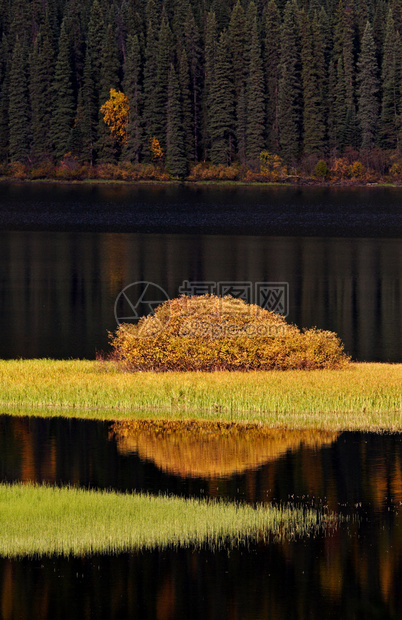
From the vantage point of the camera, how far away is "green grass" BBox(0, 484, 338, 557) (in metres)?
16.0

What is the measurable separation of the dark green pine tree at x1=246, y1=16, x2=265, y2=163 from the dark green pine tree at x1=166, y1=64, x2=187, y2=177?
9.14 meters

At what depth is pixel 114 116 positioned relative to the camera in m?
166

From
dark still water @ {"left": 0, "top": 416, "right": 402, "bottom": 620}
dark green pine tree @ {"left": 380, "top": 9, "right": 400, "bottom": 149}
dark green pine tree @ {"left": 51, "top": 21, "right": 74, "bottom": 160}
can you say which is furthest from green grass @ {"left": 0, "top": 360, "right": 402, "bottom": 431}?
dark green pine tree @ {"left": 51, "top": 21, "right": 74, "bottom": 160}

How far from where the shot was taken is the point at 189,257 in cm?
7156

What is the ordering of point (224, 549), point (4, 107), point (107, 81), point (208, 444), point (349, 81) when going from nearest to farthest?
point (224, 549)
point (208, 444)
point (349, 81)
point (107, 81)
point (4, 107)

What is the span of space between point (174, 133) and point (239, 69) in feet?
48.2

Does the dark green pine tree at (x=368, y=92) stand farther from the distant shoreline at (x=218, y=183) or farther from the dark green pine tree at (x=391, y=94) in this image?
the distant shoreline at (x=218, y=183)

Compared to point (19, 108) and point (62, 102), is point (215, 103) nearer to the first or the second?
point (62, 102)

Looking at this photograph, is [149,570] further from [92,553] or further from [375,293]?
[375,293]

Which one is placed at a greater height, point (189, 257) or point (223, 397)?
point (189, 257)

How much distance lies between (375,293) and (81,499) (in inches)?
1510

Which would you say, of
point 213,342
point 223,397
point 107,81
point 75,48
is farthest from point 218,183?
point 223,397

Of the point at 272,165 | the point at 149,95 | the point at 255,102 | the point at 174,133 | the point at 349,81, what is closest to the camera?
the point at 174,133

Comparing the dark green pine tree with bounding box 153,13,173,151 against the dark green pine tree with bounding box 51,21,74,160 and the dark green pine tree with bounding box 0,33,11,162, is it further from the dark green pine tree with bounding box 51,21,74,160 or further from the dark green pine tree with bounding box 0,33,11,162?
the dark green pine tree with bounding box 0,33,11,162
